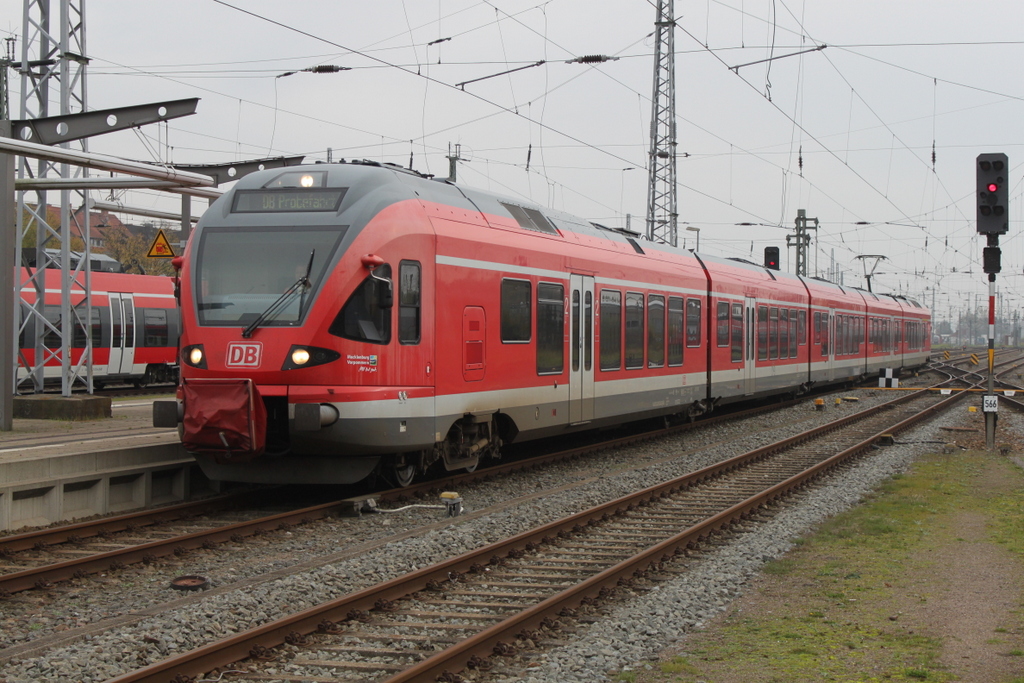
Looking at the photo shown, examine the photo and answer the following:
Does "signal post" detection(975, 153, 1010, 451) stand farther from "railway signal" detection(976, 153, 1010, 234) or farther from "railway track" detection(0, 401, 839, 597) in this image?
"railway track" detection(0, 401, 839, 597)

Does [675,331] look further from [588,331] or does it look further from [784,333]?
[784,333]

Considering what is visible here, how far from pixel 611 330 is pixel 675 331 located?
309 centimetres

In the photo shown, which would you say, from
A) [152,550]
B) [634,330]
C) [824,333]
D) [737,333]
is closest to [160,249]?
[634,330]

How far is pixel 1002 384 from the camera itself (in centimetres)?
3797

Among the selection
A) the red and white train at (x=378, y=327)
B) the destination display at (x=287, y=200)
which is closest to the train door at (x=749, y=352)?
the red and white train at (x=378, y=327)

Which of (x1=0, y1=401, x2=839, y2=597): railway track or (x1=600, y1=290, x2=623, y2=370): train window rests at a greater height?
Result: (x1=600, y1=290, x2=623, y2=370): train window

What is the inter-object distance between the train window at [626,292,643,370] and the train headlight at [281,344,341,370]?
7.36 meters

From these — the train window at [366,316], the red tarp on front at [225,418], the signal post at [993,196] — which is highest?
the signal post at [993,196]

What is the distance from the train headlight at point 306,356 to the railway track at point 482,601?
2.70 metres

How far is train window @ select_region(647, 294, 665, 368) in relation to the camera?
17297 mm

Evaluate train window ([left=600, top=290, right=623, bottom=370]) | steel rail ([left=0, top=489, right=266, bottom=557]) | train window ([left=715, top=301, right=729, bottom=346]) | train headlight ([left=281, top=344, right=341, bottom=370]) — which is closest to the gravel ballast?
steel rail ([left=0, top=489, right=266, bottom=557])

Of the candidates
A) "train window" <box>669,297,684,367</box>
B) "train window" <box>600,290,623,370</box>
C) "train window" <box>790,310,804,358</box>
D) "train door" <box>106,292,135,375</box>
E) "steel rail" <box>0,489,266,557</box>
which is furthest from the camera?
"train door" <box>106,292,135,375</box>

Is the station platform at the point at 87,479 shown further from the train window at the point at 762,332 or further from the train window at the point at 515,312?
the train window at the point at 762,332

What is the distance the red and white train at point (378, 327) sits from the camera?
1002 cm
